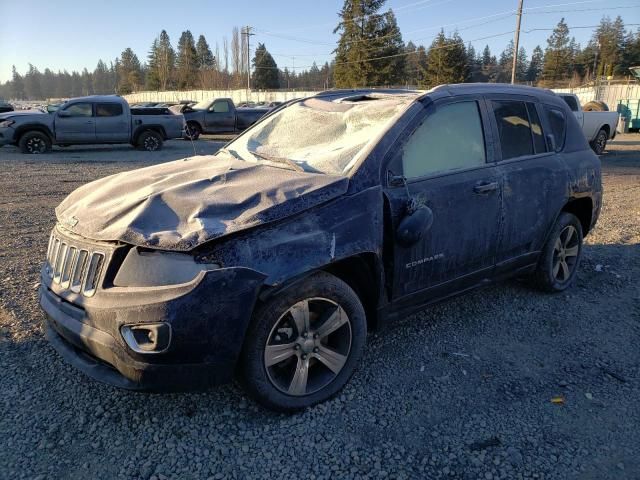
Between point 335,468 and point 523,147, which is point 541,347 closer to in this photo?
point 523,147

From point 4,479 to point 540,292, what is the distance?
4300 millimetres

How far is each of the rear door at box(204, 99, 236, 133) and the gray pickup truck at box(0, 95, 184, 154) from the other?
12.9ft

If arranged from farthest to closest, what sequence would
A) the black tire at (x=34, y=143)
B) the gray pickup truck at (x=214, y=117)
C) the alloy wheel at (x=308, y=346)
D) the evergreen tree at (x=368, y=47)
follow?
the evergreen tree at (x=368, y=47) → the gray pickup truck at (x=214, y=117) → the black tire at (x=34, y=143) → the alloy wheel at (x=308, y=346)

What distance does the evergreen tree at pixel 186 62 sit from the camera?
3164 inches

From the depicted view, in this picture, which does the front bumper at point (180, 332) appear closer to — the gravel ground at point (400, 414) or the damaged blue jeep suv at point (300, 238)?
the damaged blue jeep suv at point (300, 238)

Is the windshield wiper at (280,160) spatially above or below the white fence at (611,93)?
below

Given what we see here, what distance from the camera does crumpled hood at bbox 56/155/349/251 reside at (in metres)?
2.54

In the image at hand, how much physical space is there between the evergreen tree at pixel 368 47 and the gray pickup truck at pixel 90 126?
3937 centimetres

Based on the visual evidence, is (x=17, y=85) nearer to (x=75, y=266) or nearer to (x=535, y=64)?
(x=535, y=64)

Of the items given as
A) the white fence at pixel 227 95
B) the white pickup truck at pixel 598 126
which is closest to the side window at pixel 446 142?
the white pickup truck at pixel 598 126

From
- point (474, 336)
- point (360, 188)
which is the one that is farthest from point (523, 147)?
point (360, 188)

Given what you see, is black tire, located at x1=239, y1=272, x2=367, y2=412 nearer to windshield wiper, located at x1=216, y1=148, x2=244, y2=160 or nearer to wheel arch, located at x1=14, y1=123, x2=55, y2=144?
windshield wiper, located at x1=216, y1=148, x2=244, y2=160

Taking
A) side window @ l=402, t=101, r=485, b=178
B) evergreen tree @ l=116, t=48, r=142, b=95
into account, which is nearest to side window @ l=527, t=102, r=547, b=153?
side window @ l=402, t=101, r=485, b=178

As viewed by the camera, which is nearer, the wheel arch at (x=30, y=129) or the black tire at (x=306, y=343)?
the black tire at (x=306, y=343)
